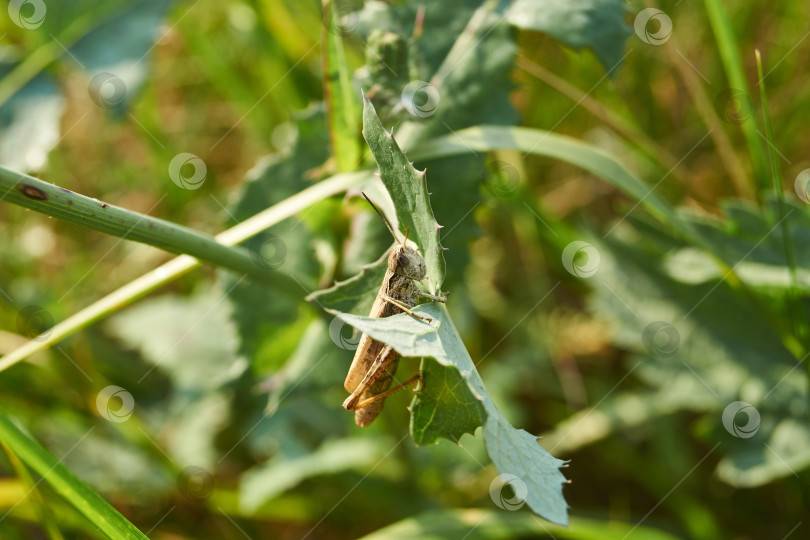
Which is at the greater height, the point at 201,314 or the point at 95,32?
the point at 95,32

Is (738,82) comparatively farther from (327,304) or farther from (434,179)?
(327,304)

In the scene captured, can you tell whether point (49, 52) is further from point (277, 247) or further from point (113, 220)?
point (113, 220)

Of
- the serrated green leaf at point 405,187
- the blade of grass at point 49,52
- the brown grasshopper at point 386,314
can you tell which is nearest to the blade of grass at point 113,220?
the brown grasshopper at point 386,314

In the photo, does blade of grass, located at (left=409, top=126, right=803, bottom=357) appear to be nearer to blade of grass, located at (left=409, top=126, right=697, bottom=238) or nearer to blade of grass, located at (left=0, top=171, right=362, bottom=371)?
blade of grass, located at (left=409, top=126, right=697, bottom=238)

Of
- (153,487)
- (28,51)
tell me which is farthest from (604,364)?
(28,51)

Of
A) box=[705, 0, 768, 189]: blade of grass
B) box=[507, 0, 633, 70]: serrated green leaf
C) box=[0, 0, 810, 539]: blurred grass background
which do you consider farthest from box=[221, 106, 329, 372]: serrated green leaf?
box=[705, 0, 768, 189]: blade of grass

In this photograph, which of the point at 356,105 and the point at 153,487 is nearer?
the point at 356,105

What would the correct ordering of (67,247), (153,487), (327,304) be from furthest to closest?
1. (67,247)
2. (153,487)
3. (327,304)
